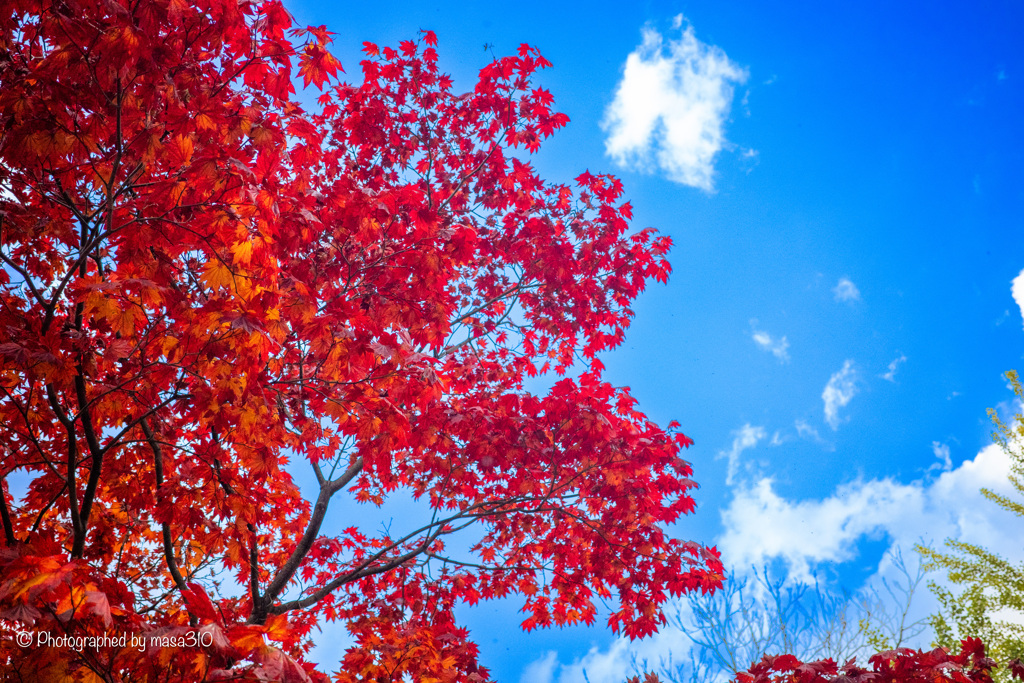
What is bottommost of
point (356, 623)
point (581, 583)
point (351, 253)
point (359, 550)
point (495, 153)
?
point (356, 623)

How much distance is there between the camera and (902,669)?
431 cm

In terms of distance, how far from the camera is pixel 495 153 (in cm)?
917

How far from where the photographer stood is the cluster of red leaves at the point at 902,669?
4.20 metres

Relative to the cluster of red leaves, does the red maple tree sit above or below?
above

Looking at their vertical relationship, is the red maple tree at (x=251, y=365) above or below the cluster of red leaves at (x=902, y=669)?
above

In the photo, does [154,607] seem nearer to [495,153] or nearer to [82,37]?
[82,37]

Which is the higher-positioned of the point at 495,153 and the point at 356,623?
the point at 495,153

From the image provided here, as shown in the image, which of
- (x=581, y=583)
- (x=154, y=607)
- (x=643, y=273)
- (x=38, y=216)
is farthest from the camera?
(x=643, y=273)

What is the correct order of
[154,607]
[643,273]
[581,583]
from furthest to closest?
1. [643,273]
2. [581,583]
3. [154,607]

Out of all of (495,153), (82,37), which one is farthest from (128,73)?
(495,153)

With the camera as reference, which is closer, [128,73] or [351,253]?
[128,73]

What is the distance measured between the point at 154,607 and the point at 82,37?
4654 mm

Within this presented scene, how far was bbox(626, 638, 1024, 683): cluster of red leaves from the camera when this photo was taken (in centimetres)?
420

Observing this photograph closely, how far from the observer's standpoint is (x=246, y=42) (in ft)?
13.9
